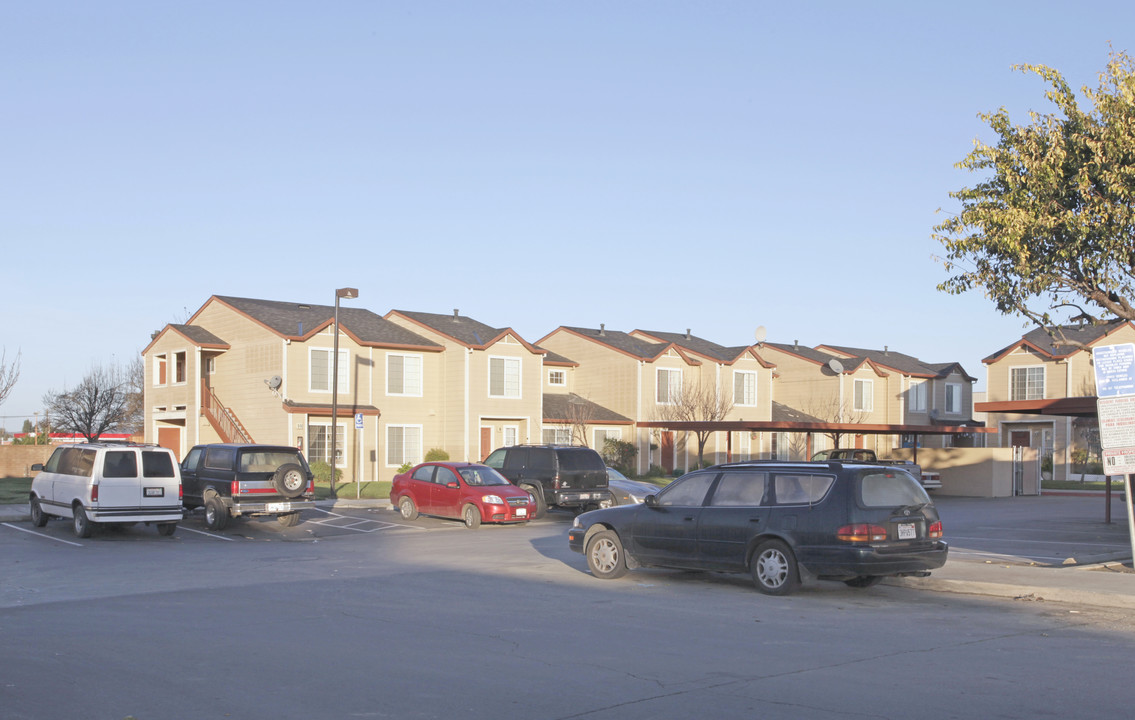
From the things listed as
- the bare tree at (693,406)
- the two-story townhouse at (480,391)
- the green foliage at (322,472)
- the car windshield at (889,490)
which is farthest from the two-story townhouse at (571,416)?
the car windshield at (889,490)

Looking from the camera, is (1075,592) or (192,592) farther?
(192,592)

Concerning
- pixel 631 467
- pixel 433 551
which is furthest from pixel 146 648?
pixel 631 467

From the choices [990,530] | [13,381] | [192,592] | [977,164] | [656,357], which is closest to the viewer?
[192,592]

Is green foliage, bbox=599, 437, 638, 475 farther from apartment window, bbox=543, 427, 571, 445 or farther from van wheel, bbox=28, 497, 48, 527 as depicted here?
van wheel, bbox=28, 497, 48, 527

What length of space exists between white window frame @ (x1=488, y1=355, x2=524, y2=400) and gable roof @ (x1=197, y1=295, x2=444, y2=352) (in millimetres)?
2215

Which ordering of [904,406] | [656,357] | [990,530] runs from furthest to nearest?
[904,406] → [656,357] → [990,530]

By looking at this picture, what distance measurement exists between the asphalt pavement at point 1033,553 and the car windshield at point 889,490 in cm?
156

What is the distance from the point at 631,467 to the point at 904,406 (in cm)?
1915

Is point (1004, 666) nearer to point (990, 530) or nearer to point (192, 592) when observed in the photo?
point (192, 592)

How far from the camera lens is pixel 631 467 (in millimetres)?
48312

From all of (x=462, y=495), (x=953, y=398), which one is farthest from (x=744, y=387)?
(x=462, y=495)

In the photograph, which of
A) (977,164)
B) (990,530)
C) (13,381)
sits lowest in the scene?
(990,530)

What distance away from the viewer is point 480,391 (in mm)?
43094

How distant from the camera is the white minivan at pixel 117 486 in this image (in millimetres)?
20344
